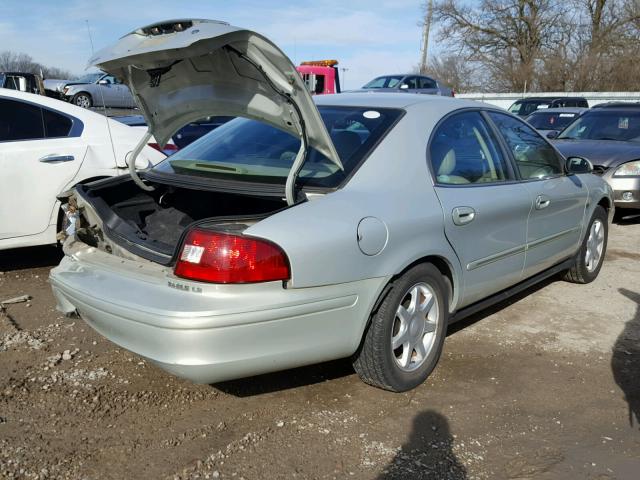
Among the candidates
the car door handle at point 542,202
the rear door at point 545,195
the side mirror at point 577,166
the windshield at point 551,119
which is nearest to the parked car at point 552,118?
the windshield at point 551,119

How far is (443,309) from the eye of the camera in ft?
11.4

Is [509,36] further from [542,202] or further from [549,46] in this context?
[542,202]

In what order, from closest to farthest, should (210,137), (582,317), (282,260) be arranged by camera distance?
(282,260) < (210,137) < (582,317)

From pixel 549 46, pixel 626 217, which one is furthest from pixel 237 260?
pixel 549 46

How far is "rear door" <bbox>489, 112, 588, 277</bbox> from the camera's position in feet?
13.8

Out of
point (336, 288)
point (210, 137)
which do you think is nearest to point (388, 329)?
point (336, 288)

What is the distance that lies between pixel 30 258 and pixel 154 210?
8.50ft

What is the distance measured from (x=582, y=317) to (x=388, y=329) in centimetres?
221

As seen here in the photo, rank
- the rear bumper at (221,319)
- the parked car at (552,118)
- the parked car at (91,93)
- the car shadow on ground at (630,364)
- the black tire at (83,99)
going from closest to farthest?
the rear bumper at (221,319) < the car shadow on ground at (630,364) < the parked car at (552,118) < the parked car at (91,93) < the black tire at (83,99)

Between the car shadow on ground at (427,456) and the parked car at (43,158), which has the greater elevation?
the parked car at (43,158)

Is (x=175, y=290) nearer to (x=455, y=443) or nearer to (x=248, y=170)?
(x=248, y=170)

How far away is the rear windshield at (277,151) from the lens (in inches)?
125

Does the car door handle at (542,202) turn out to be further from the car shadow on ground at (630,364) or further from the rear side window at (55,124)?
the rear side window at (55,124)

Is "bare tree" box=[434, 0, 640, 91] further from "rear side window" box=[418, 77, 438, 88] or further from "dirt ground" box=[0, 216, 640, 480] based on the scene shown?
"dirt ground" box=[0, 216, 640, 480]
